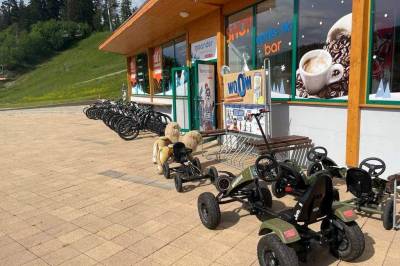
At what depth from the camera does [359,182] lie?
3967 millimetres

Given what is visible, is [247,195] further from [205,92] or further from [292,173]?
[205,92]

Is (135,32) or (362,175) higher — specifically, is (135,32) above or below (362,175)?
above

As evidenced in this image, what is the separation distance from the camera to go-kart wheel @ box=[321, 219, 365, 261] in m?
3.02

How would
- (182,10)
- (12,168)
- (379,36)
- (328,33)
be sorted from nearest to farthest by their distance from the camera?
(379,36) → (328,33) → (12,168) → (182,10)

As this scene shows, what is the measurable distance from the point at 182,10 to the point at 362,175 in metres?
7.10

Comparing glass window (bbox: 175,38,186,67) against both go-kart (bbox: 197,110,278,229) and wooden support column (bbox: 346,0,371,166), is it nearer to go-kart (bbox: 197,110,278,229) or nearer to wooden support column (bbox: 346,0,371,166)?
wooden support column (bbox: 346,0,371,166)

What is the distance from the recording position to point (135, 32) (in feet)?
43.1

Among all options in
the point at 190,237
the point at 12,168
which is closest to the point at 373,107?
the point at 190,237

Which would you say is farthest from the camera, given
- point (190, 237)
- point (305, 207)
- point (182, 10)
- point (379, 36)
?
point (182, 10)

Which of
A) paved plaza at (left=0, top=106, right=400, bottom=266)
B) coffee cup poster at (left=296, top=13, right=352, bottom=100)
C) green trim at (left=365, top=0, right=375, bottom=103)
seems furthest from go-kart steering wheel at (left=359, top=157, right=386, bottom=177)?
coffee cup poster at (left=296, top=13, right=352, bottom=100)

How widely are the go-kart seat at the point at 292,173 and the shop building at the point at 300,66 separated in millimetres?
1923

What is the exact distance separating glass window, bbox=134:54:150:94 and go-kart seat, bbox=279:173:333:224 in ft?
45.7

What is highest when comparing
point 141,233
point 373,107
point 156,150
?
point 373,107

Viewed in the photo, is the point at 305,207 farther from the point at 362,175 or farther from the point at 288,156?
the point at 288,156
